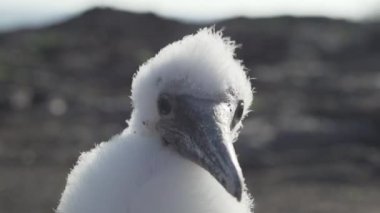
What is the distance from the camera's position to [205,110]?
3.53m

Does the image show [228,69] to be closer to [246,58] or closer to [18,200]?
[18,200]

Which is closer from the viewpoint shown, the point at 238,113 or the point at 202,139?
the point at 202,139

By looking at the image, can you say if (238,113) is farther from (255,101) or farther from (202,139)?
(255,101)

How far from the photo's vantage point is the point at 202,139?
3.48m

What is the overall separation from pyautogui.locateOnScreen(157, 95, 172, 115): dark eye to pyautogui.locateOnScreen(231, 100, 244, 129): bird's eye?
0.79 feet

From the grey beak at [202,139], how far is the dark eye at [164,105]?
0.10ft

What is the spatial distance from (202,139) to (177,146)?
0.53 feet

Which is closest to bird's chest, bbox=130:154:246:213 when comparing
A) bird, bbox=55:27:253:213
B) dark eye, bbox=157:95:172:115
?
bird, bbox=55:27:253:213

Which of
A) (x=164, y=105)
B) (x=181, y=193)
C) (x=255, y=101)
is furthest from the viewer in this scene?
(x=255, y=101)

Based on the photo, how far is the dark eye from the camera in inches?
144

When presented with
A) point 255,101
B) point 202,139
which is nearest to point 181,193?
point 202,139

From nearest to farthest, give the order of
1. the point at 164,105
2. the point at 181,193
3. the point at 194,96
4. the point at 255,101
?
the point at 181,193 → the point at 194,96 → the point at 164,105 → the point at 255,101

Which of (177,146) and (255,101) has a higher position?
(255,101)

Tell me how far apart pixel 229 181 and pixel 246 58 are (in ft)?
59.8
